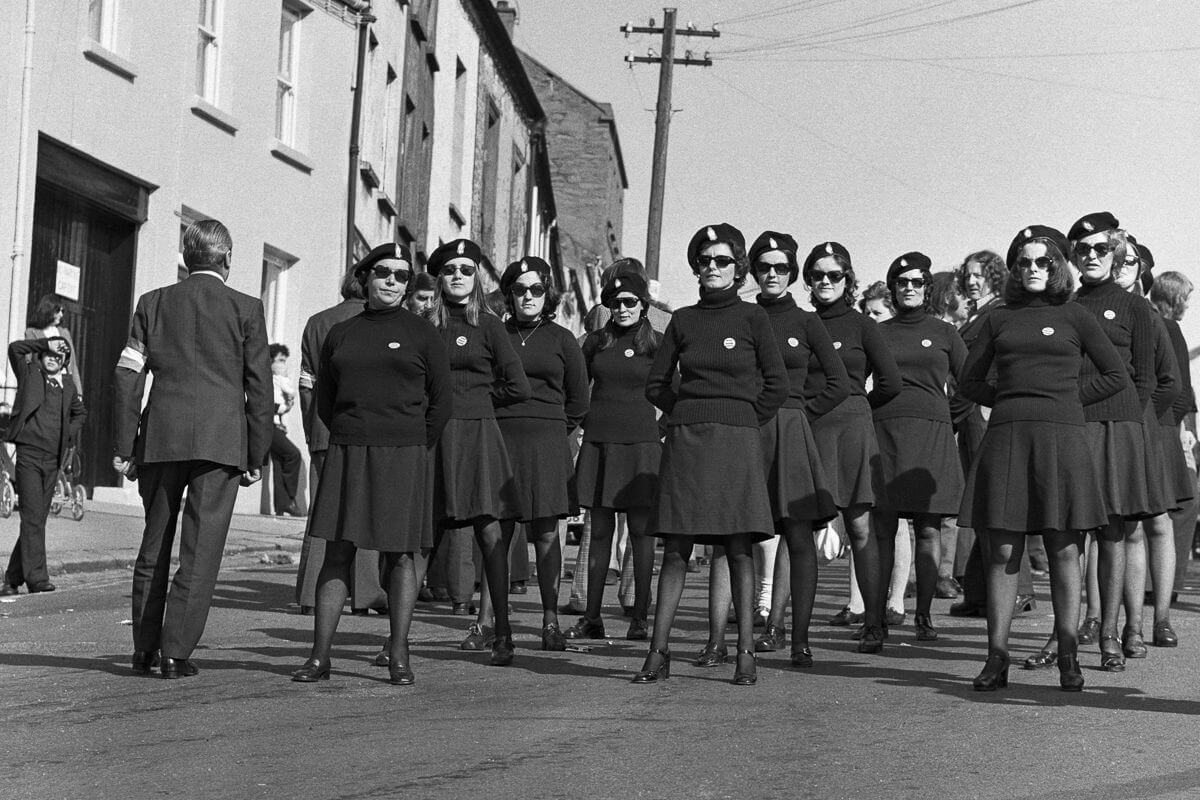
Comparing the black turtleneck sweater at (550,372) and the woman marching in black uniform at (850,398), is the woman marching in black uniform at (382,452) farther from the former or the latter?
the woman marching in black uniform at (850,398)

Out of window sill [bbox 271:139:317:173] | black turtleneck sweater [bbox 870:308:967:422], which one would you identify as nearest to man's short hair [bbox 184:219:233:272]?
black turtleneck sweater [bbox 870:308:967:422]

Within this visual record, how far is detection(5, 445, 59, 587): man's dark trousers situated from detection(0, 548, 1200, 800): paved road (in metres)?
2.06

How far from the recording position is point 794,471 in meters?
9.30

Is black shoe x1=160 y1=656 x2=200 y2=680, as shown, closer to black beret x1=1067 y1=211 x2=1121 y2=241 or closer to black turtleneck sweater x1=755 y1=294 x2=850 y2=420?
black turtleneck sweater x1=755 y1=294 x2=850 y2=420

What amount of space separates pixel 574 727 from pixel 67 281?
13491mm

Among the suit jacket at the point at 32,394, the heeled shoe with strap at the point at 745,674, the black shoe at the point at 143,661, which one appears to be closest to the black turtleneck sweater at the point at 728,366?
the heeled shoe with strap at the point at 745,674

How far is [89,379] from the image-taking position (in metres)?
19.8

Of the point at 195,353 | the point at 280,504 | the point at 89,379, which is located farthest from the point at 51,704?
the point at 280,504

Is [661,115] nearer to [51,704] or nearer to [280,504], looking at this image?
[280,504]

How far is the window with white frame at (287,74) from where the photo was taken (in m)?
24.6

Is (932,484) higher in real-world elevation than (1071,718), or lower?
higher

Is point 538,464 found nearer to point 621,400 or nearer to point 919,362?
point 621,400

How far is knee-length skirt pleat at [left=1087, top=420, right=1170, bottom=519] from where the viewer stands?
925 centimetres

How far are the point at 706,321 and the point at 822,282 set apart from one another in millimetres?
1811
